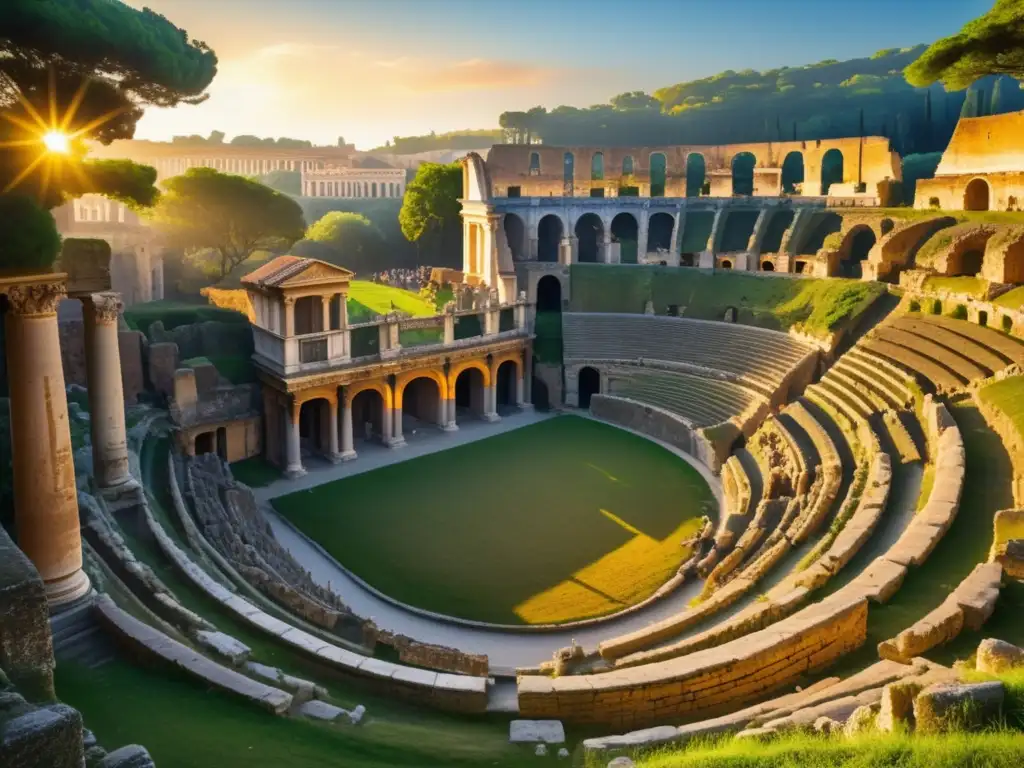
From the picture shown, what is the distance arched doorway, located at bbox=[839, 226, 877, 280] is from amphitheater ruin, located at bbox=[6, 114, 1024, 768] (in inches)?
5.4

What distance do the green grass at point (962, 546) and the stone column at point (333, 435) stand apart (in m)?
18.0

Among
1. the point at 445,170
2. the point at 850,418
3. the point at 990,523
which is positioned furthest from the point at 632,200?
the point at 990,523

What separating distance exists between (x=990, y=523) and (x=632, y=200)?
1172 inches

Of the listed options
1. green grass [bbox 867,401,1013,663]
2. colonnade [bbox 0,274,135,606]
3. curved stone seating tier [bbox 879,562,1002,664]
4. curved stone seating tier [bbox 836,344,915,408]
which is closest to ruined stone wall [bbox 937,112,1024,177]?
curved stone seating tier [bbox 836,344,915,408]

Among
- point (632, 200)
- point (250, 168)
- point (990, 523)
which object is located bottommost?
point (990, 523)

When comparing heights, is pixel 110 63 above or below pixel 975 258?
above

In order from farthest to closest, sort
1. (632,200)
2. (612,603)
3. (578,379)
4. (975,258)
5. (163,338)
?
(632,200) → (578,379) → (975,258) → (163,338) → (612,603)

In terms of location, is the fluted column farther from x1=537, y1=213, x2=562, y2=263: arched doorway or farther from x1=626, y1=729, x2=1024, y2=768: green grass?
x1=626, y1=729, x2=1024, y2=768: green grass

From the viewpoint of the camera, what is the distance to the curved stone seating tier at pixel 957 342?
22.7m

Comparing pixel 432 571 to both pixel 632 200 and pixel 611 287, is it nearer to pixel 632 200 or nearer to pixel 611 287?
pixel 611 287

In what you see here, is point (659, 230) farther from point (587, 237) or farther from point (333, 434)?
point (333, 434)

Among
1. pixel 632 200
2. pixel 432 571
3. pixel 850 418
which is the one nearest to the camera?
pixel 432 571

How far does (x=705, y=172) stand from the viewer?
4953 cm

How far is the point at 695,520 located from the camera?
23.5m
